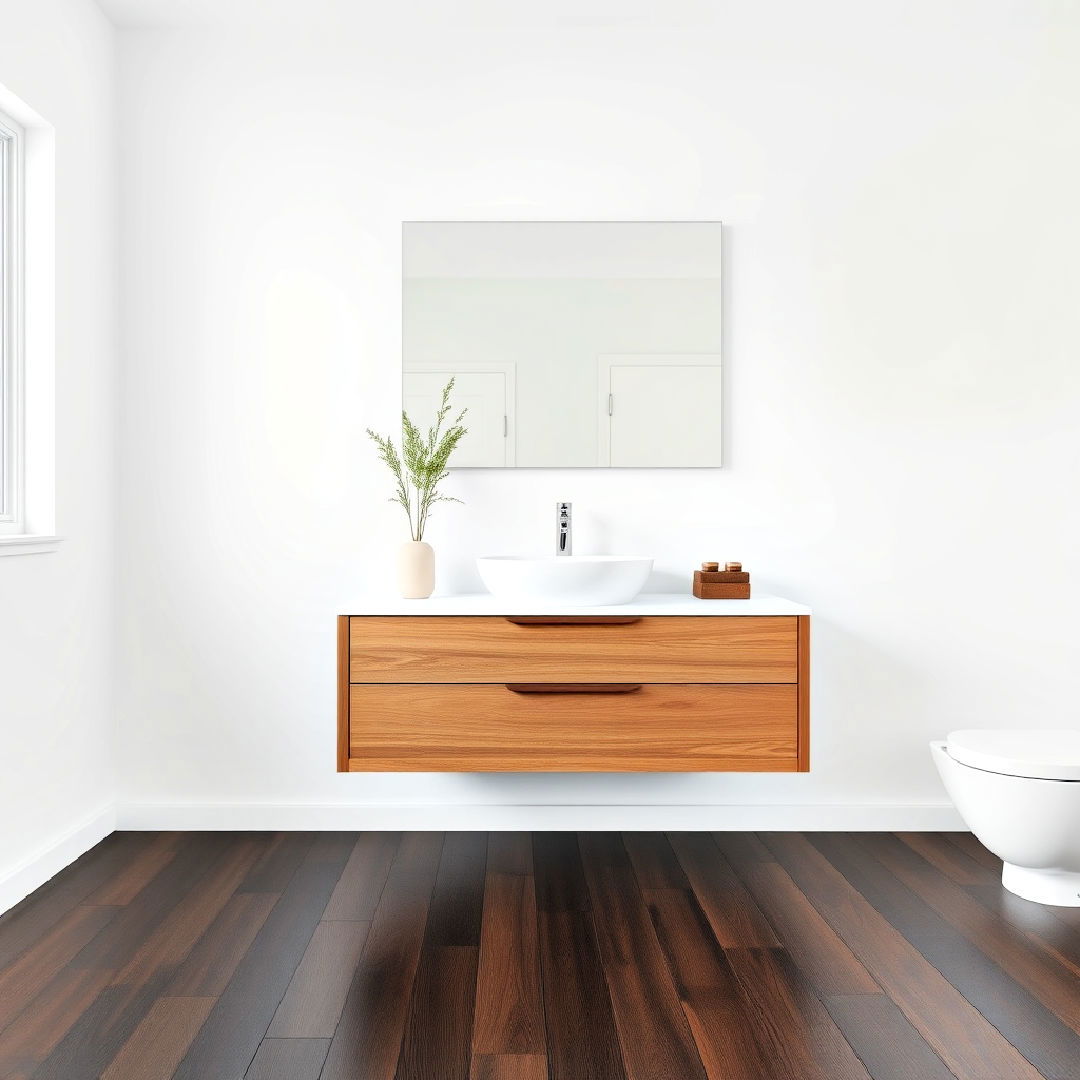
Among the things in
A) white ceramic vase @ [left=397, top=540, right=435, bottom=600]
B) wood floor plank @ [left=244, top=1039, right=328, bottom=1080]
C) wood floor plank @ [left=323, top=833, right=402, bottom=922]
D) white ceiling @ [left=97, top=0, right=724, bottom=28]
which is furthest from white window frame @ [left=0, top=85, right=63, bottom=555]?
wood floor plank @ [left=244, top=1039, right=328, bottom=1080]

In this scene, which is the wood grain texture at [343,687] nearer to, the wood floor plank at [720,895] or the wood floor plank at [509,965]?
the wood floor plank at [509,965]

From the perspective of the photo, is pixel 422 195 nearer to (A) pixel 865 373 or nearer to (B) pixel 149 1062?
(A) pixel 865 373

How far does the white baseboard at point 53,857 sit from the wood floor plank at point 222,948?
52 centimetres

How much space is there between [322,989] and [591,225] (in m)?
2.18

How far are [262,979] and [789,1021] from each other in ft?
3.41

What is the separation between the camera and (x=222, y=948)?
198 cm

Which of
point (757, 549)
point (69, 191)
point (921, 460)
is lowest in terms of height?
point (757, 549)

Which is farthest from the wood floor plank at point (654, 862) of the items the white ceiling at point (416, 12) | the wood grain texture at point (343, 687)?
the white ceiling at point (416, 12)

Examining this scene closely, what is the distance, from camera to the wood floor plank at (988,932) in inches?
70.8

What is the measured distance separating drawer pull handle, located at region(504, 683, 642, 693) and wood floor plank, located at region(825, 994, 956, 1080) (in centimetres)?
84

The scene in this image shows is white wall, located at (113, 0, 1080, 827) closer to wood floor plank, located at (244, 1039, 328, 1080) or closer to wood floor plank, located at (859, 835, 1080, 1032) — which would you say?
wood floor plank, located at (859, 835, 1080, 1032)

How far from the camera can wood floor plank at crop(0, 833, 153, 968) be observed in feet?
6.68

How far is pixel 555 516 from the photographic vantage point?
2801mm

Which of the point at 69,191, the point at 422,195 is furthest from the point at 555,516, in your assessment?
the point at 69,191
